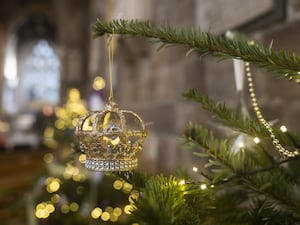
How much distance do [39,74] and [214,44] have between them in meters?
13.7

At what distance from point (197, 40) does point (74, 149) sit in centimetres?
22

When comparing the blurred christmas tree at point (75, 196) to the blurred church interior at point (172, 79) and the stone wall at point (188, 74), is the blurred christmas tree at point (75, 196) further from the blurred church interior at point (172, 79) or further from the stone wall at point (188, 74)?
the stone wall at point (188, 74)

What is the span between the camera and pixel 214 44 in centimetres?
40

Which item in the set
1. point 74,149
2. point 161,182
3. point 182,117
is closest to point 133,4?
point 182,117

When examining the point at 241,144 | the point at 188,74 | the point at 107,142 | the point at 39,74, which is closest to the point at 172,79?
the point at 188,74

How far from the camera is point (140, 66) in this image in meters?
2.46

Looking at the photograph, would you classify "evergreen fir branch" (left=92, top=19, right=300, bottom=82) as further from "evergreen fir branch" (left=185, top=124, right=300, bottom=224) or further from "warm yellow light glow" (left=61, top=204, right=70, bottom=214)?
"warm yellow light glow" (left=61, top=204, right=70, bottom=214)

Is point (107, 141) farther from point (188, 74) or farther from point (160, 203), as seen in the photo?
point (188, 74)

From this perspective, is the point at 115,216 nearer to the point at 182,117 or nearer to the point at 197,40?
the point at 182,117

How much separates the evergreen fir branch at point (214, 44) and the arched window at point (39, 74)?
13003 millimetres

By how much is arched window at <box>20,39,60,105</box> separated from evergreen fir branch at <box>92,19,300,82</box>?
13.0 m

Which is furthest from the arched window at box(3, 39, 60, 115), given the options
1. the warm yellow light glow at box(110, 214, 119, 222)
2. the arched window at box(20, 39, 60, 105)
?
the warm yellow light glow at box(110, 214, 119, 222)

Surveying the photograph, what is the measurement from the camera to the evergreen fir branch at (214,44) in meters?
0.39

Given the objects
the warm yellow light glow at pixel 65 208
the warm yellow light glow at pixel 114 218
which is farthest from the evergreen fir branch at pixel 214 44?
the warm yellow light glow at pixel 65 208
